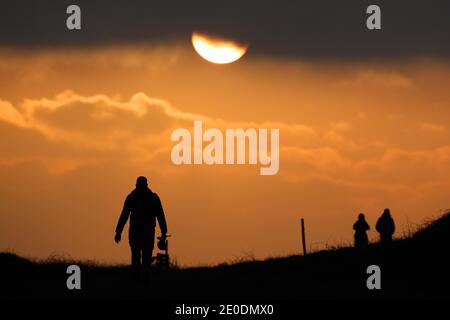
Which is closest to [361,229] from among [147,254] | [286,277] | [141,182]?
[286,277]

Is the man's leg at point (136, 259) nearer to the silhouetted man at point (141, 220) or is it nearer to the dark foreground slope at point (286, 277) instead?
the silhouetted man at point (141, 220)

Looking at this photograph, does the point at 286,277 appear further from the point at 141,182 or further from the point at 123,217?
the point at 141,182

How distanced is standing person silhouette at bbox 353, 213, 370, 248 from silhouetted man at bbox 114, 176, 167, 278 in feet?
43.6

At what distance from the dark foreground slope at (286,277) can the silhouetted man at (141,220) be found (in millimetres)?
810

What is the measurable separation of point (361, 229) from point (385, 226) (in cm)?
117

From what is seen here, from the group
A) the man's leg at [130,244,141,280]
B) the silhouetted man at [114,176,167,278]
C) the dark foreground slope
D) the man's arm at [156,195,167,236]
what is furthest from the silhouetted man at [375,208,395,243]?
the man's leg at [130,244,141,280]

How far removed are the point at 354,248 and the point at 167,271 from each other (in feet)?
21.3

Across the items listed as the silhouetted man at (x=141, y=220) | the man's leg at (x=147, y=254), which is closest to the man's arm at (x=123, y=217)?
the silhouetted man at (x=141, y=220)

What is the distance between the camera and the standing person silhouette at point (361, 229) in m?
36.6

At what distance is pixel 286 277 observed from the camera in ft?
90.8

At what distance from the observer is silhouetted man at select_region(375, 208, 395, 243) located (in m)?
35.9
